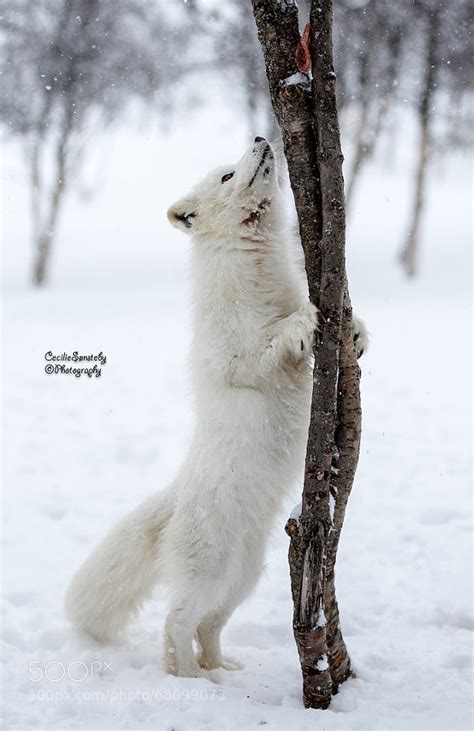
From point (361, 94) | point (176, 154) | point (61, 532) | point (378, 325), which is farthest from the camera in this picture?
point (176, 154)

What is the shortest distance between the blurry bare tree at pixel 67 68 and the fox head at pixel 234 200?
12.3 m

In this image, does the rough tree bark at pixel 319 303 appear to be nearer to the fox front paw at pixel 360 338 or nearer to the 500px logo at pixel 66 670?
the fox front paw at pixel 360 338

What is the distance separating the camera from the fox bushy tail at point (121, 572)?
4.07m

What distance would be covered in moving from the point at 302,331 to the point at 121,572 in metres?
1.76

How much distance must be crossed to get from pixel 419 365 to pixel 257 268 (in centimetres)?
710

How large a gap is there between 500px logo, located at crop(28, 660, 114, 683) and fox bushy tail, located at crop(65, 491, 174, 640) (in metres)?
0.24

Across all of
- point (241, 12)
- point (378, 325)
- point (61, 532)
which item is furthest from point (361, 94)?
point (61, 532)

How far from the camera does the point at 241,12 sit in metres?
13.3

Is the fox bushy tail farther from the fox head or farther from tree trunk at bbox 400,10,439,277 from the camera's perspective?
tree trunk at bbox 400,10,439,277

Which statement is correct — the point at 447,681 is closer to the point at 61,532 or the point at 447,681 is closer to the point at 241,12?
the point at 61,532

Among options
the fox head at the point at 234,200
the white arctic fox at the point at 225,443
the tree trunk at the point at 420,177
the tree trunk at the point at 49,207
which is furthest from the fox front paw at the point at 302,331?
the tree trunk at the point at 420,177

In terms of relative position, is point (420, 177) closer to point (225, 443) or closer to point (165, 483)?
point (165, 483)

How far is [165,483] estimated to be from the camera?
710 centimetres

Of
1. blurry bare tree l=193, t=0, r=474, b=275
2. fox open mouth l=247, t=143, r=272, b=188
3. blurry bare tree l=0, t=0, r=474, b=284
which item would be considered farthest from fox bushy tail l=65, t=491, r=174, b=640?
blurry bare tree l=0, t=0, r=474, b=284
